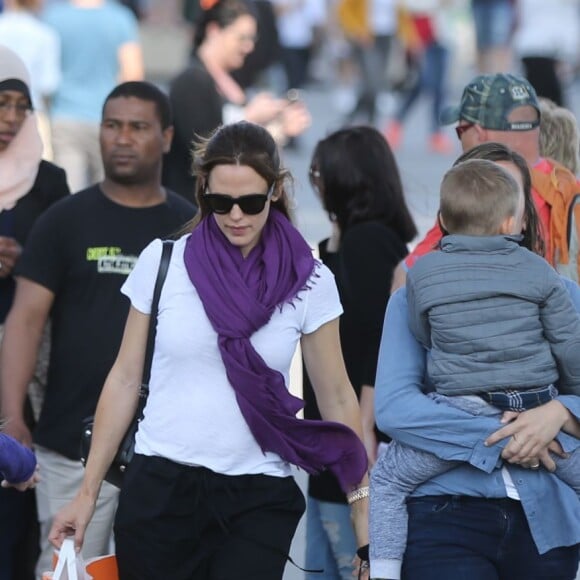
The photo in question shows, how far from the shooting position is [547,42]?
11.5 m

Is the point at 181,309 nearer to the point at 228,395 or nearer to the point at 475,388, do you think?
the point at 228,395

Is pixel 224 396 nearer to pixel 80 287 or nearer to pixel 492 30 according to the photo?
pixel 80 287

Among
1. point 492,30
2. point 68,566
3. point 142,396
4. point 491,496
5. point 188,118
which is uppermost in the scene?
point 492,30

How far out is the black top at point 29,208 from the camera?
5.29 m

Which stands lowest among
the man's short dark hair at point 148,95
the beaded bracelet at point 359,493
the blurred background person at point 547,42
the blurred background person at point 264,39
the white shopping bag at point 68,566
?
the white shopping bag at point 68,566

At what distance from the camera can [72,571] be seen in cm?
392

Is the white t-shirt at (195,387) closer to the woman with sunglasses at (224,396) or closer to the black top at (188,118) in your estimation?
the woman with sunglasses at (224,396)

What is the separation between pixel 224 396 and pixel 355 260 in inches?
46.9

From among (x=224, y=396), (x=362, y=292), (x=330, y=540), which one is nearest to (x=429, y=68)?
(x=362, y=292)

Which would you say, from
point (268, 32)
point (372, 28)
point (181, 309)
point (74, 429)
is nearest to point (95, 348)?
point (74, 429)

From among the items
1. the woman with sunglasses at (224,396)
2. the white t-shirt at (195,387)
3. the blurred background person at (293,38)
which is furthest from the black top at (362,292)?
the blurred background person at (293,38)

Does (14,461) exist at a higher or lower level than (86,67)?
lower

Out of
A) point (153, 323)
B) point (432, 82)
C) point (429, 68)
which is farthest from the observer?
point (429, 68)

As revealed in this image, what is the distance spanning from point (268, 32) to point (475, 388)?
11.6m
